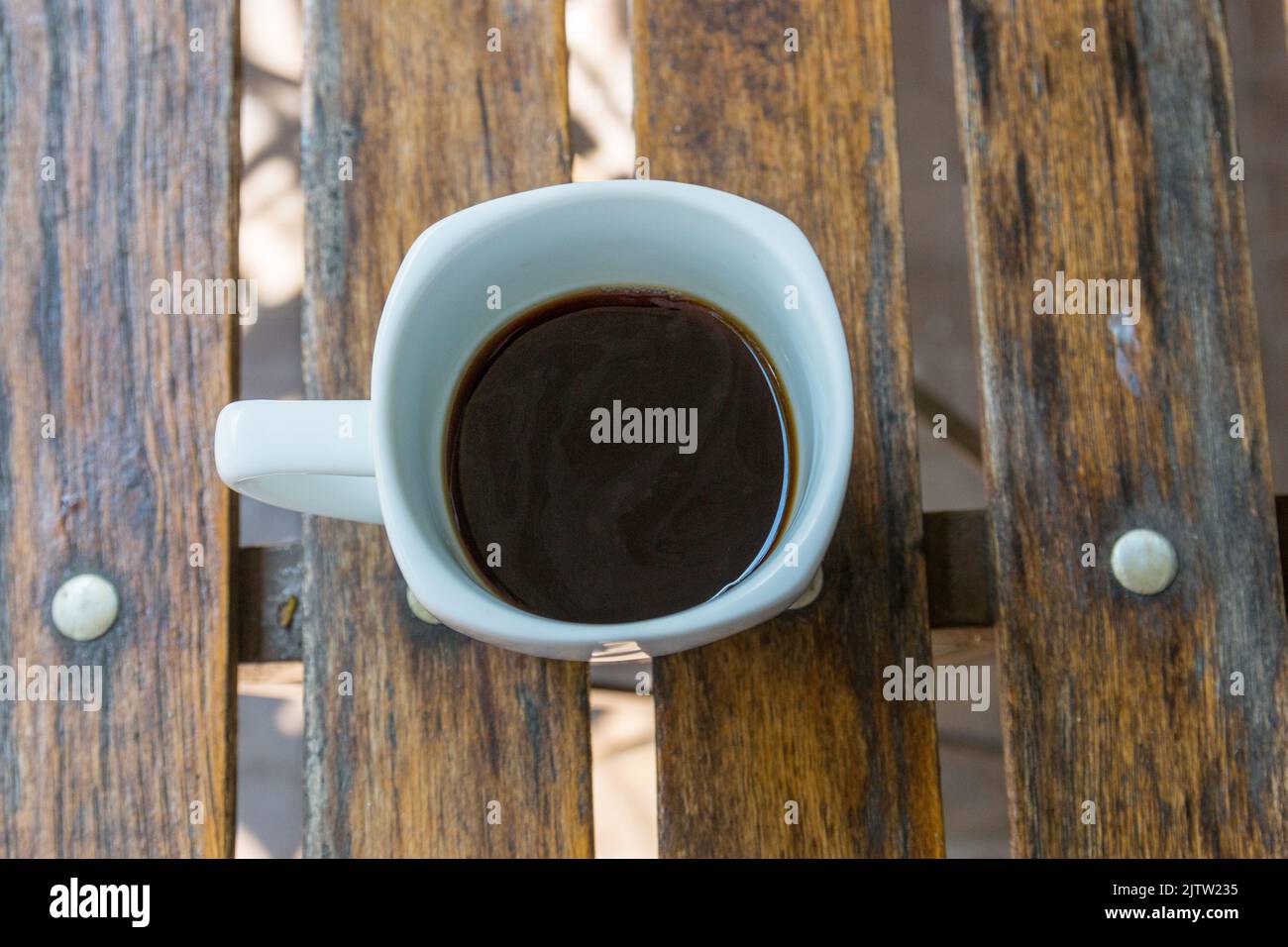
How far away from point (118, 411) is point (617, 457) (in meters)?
0.23

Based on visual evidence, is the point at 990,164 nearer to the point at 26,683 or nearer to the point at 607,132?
the point at 26,683

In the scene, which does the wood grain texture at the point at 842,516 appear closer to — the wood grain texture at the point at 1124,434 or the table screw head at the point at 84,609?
the wood grain texture at the point at 1124,434

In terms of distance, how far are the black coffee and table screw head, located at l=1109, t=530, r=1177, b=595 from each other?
160 mm

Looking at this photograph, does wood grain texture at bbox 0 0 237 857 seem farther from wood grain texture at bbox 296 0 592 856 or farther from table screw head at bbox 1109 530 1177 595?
table screw head at bbox 1109 530 1177 595

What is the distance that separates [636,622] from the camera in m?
0.35

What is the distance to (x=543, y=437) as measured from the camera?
→ 0.43 meters

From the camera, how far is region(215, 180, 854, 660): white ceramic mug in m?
0.34

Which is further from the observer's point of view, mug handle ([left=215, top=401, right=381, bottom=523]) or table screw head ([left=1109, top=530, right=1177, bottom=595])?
table screw head ([left=1109, top=530, right=1177, bottom=595])

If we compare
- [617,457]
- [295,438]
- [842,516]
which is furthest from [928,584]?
[295,438]

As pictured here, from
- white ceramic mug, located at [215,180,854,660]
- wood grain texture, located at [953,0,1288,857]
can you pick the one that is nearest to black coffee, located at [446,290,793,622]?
white ceramic mug, located at [215,180,854,660]

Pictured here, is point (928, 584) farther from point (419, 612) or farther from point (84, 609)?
point (84, 609)

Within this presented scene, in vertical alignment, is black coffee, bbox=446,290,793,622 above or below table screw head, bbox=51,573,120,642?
above

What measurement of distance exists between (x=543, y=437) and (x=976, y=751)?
86 centimetres
